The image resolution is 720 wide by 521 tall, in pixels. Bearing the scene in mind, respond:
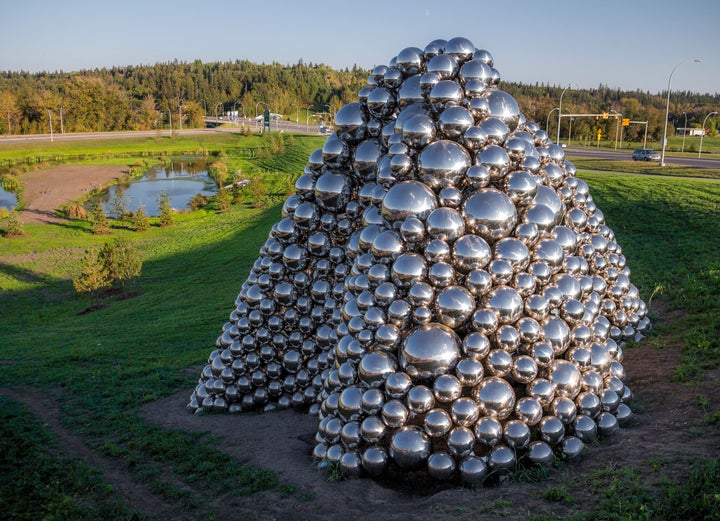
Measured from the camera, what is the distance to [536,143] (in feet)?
37.8

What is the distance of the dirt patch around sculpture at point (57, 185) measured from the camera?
5166 centimetres

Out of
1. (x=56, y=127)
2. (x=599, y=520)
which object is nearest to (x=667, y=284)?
(x=599, y=520)

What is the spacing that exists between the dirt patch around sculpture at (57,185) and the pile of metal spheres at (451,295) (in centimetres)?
4576

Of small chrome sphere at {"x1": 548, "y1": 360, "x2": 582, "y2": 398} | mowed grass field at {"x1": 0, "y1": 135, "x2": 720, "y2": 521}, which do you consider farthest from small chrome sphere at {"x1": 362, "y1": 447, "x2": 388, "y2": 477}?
small chrome sphere at {"x1": 548, "y1": 360, "x2": 582, "y2": 398}

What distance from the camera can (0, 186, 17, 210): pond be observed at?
5709 centimetres

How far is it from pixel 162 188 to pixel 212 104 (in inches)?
4931

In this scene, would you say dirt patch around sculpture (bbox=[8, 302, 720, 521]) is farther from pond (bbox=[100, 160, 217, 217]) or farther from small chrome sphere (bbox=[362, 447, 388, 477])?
pond (bbox=[100, 160, 217, 217])

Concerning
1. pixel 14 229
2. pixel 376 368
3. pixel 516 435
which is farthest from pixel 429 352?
pixel 14 229

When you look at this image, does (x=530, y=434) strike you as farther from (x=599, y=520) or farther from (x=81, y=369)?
(x=81, y=369)

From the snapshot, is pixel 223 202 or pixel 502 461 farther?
pixel 223 202

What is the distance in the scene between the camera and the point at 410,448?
7.96m

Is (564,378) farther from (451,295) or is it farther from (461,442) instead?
(451,295)

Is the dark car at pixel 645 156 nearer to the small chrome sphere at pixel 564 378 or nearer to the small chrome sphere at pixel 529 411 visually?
the small chrome sphere at pixel 564 378

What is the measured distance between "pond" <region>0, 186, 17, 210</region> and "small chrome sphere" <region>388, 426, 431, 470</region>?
58026mm
